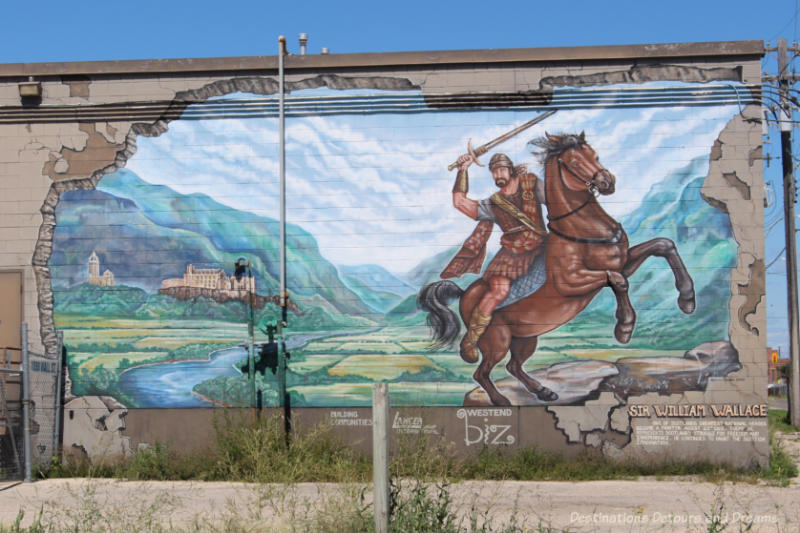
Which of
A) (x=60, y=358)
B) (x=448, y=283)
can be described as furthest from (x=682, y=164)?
(x=60, y=358)

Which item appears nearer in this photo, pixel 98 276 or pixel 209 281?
pixel 209 281

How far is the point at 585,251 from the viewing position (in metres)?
13.7

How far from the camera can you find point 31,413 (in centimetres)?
1370

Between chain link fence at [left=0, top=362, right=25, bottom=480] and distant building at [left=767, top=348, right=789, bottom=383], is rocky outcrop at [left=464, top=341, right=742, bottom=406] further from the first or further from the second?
distant building at [left=767, top=348, right=789, bottom=383]

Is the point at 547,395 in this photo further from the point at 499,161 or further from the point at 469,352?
the point at 499,161

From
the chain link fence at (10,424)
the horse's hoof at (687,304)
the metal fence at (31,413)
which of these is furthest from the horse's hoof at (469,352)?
the chain link fence at (10,424)

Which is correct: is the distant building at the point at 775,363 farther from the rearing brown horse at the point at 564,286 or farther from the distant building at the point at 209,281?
the distant building at the point at 209,281

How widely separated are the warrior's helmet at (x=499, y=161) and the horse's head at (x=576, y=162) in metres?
0.51

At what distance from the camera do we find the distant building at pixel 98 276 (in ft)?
46.5

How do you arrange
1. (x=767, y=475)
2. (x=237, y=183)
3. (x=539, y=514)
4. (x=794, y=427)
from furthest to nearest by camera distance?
(x=794, y=427) → (x=237, y=183) → (x=767, y=475) → (x=539, y=514)

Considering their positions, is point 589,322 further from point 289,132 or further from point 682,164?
point 289,132

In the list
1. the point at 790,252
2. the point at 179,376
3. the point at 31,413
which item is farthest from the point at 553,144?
the point at 790,252

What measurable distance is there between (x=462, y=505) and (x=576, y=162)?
6640 mm

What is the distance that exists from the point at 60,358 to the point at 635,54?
10560 mm
